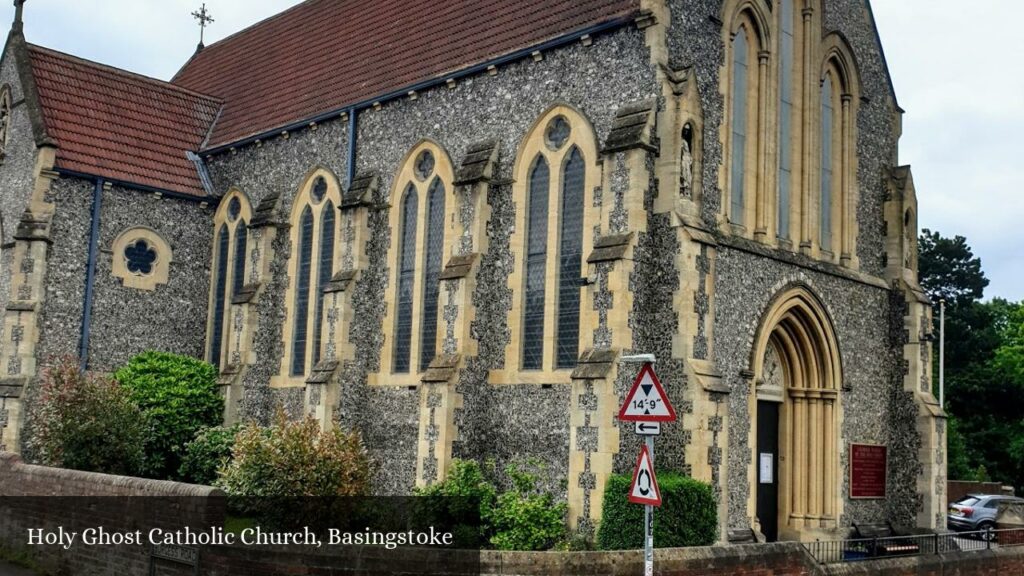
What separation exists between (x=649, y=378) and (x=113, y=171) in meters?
19.5

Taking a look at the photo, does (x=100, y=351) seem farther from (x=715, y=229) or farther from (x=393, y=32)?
(x=715, y=229)

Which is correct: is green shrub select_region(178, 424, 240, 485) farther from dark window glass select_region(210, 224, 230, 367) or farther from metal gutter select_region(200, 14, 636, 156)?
metal gutter select_region(200, 14, 636, 156)

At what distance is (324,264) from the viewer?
2495 centimetres

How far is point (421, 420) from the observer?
2008 centimetres

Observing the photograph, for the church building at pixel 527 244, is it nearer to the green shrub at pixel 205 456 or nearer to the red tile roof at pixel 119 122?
the red tile roof at pixel 119 122

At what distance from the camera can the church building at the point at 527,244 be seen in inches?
712

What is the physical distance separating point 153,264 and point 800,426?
1670 centimetres

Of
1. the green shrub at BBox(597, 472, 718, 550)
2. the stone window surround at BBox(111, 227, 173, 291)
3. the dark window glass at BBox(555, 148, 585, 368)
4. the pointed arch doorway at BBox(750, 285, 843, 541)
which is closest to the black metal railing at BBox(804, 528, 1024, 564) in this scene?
the pointed arch doorway at BBox(750, 285, 843, 541)

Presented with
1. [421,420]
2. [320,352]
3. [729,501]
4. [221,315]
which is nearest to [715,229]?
[729,501]

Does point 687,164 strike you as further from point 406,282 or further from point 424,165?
point 406,282

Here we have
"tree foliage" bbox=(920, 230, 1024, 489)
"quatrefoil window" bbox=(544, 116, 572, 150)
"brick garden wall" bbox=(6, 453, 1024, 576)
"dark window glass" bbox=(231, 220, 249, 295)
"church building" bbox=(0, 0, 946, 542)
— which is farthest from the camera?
"tree foliage" bbox=(920, 230, 1024, 489)

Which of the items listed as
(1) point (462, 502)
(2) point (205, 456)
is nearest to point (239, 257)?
(2) point (205, 456)

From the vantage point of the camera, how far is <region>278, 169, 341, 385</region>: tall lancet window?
2473 cm

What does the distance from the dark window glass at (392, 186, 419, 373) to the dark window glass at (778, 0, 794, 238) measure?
25.2 ft
